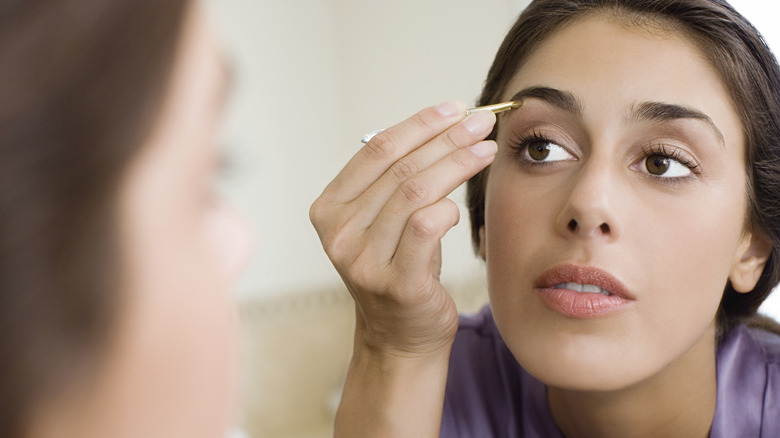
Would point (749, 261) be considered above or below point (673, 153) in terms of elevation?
below

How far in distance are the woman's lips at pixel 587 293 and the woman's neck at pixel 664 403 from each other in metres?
0.21

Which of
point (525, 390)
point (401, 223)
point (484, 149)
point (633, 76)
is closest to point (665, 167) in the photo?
point (633, 76)

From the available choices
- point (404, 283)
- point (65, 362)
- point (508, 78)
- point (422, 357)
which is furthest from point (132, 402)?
point (508, 78)

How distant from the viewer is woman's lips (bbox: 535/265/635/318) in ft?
2.75

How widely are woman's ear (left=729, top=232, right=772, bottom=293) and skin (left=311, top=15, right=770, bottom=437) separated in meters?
0.02

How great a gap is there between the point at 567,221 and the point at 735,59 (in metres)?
0.31

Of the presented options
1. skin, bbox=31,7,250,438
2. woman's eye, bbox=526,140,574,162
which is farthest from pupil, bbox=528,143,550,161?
skin, bbox=31,7,250,438

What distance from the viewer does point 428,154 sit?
2.71ft

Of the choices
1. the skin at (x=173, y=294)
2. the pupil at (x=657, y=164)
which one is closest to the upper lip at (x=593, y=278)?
the pupil at (x=657, y=164)

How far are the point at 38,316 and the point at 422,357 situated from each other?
70cm

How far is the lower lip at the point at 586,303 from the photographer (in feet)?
2.77

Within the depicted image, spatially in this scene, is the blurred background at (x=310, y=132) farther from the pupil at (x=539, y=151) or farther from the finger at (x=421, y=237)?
the finger at (x=421, y=237)

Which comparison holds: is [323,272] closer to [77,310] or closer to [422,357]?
[422,357]

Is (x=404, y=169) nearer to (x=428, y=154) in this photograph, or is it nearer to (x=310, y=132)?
(x=428, y=154)
